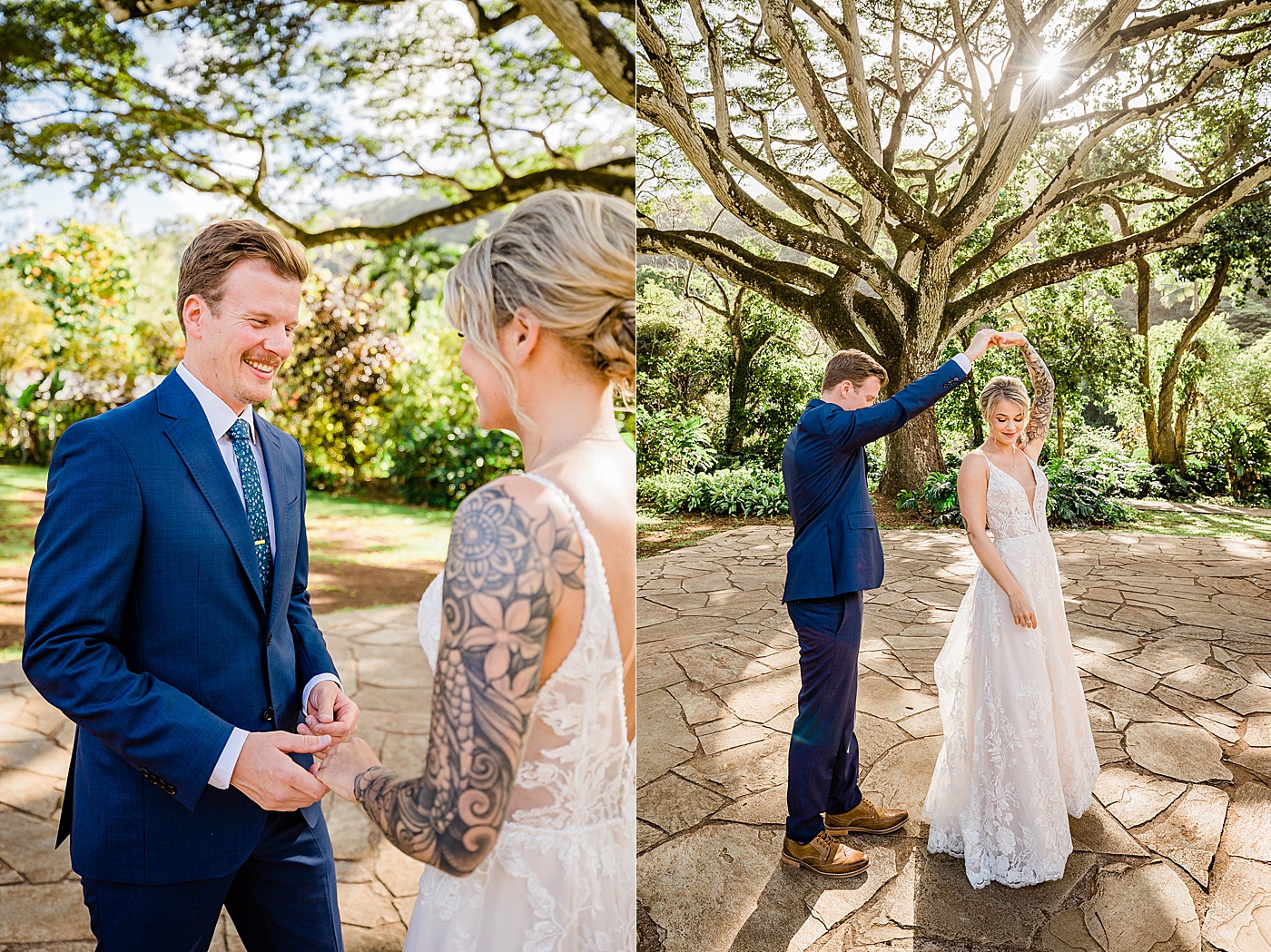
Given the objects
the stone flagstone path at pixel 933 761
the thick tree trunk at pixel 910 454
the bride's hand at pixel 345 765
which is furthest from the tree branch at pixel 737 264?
the bride's hand at pixel 345 765


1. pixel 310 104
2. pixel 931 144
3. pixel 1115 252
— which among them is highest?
pixel 310 104

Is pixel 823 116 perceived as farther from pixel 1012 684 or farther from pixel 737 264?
pixel 1012 684

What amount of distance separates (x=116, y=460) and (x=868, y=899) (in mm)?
1832

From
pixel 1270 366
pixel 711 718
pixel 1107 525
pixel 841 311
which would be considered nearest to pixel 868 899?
pixel 711 718

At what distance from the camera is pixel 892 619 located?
2033 mm

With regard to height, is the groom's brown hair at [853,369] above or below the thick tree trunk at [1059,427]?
above

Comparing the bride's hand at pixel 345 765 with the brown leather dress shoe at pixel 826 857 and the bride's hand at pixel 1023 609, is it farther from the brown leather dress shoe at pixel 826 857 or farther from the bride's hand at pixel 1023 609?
the bride's hand at pixel 1023 609

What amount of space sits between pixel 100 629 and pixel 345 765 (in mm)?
426

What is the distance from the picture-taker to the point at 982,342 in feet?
6.07

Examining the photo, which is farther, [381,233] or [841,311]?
[381,233]

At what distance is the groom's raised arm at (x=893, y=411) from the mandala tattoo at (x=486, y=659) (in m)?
1.05

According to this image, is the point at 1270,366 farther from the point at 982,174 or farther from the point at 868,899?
the point at 868,899

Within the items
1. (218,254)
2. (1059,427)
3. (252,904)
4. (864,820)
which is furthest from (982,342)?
(252,904)

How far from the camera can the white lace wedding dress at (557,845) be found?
100 cm
